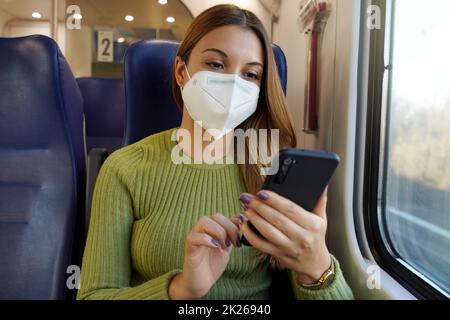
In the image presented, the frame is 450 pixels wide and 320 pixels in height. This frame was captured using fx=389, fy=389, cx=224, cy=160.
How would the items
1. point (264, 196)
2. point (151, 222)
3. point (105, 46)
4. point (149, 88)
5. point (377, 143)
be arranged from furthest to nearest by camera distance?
point (105, 46)
point (149, 88)
point (377, 143)
point (151, 222)
point (264, 196)

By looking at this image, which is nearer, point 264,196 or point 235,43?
point 264,196

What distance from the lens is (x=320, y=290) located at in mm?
709

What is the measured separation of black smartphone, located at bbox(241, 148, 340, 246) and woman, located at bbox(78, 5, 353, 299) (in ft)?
0.58

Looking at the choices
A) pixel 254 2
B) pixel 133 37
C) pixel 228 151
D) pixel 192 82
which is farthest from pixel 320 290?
pixel 133 37

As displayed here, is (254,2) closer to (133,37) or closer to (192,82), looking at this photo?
(133,37)

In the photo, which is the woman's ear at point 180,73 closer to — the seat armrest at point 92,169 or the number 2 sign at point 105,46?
the seat armrest at point 92,169

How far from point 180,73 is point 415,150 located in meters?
0.63

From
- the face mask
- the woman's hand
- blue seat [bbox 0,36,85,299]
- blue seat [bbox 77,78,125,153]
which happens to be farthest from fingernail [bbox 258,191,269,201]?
blue seat [bbox 77,78,125,153]

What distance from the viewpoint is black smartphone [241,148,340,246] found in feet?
1.92

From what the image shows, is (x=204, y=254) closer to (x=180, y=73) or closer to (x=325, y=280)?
(x=325, y=280)

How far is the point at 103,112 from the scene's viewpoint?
205 centimetres

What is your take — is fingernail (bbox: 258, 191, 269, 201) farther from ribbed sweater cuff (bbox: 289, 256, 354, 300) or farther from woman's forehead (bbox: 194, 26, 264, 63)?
woman's forehead (bbox: 194, 26, 264, 63)

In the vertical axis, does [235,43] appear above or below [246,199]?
above

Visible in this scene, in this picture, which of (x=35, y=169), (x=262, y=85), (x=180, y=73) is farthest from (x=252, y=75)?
(x=35, y=169)
